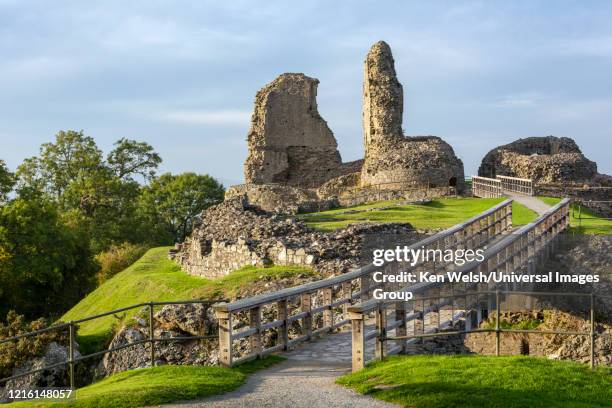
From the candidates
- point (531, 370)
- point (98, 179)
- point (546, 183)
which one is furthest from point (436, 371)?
point (98, 179)

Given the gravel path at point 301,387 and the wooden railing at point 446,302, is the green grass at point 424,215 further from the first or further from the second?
the gravel path at point 301,387

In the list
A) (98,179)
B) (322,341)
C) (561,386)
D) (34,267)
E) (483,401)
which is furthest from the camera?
(98,179)

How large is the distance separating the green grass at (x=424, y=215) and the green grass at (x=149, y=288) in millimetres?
5836

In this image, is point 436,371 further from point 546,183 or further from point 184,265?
point 546,183

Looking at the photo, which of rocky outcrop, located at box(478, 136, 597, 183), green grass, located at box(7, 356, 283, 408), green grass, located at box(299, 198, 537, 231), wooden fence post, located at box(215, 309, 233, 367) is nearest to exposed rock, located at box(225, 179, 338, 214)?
rocky outcrop, located at box(478, 136, 597, 183)

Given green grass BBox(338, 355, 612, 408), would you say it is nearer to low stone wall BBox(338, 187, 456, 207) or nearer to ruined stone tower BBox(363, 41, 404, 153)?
low stone wall BBox(338, 187, 456, 207)

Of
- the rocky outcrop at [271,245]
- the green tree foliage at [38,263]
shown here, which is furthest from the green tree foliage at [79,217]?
the rocky outcrop at [271,245]

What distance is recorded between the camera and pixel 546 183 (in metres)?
48.9

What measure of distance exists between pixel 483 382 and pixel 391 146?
4648 cm

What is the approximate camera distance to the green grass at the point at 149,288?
75.2ft

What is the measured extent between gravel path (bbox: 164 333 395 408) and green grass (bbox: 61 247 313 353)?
8.35 metres

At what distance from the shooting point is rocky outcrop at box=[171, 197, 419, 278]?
923 inches

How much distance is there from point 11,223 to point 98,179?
2255 centimetres

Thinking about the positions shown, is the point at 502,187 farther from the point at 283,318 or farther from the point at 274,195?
the point at 283,318
